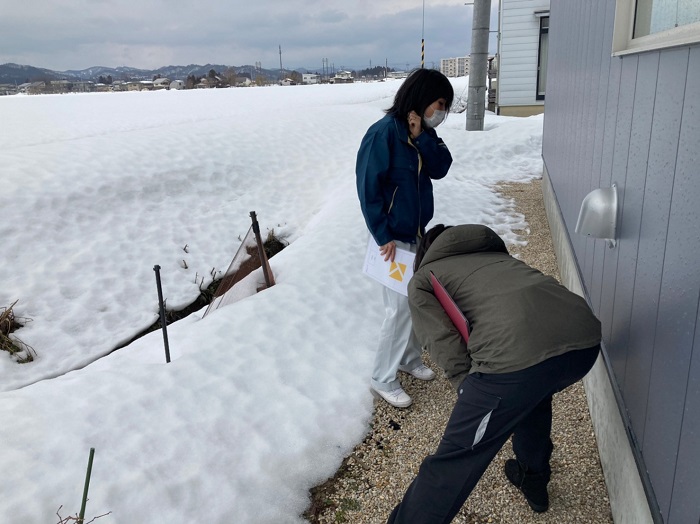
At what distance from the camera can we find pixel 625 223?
2.19 meters

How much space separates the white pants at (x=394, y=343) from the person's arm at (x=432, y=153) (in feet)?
1.48

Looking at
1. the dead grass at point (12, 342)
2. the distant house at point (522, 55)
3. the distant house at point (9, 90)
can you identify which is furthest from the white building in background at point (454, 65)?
the dead grass at point (12, 342)

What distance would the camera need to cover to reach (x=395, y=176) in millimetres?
2943

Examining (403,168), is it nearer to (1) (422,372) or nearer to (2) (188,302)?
(1) (422,372)

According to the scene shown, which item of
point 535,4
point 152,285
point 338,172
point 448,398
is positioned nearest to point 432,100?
point 448,398

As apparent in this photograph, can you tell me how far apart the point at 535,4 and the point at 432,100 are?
12950 millimetres

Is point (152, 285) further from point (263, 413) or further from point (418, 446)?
point (418, 446)

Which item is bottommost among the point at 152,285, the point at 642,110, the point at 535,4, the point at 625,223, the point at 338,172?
the point at 152,285

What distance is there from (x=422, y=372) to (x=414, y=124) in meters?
1.62

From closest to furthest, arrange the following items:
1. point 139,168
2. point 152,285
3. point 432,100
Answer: point 432,100
point 152,285
point 139,168

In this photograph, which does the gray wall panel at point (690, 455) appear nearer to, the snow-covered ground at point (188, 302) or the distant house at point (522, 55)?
the snow-covered ground at point (188, 302)

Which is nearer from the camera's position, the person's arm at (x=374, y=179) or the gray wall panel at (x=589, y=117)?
the person's arm at (x=374, y=179)

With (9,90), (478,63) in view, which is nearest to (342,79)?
(9,90)

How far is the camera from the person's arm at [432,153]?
2.98 metres
